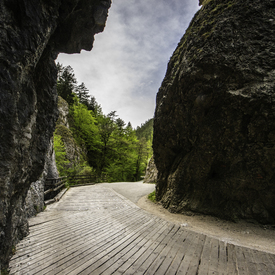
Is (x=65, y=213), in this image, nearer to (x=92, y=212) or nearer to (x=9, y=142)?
(x=92, y=212)

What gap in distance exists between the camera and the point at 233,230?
5.64m

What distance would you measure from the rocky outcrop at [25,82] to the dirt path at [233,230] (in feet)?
18.9

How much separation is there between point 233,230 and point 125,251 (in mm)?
4267

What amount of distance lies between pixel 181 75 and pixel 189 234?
666 centimetres

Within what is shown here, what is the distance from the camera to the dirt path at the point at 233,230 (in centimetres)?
478

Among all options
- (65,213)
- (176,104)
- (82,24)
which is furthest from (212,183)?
(82,24)

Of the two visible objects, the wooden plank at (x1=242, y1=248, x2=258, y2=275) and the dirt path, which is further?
the dirt path

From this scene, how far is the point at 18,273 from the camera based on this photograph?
303 cm

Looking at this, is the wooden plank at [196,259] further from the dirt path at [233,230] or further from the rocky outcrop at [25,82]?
the rocky outcrop at [25,82]

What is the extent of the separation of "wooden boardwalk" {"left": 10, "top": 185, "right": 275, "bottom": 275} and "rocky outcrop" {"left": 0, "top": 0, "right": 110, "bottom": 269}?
26.2 inches

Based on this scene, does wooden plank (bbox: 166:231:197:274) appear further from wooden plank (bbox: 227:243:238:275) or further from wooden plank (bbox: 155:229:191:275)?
wooden plank (bbox: 227:243:238:275)

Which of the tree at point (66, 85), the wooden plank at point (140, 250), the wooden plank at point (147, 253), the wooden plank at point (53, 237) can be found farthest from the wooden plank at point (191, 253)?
the tree at point (66, 85)

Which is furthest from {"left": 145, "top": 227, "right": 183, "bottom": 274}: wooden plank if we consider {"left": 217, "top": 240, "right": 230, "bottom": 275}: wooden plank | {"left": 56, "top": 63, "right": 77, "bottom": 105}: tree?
{"left": 56, "top": 63, "right": 77, "bottom": 105}: tree

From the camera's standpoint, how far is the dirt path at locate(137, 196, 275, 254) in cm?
478
